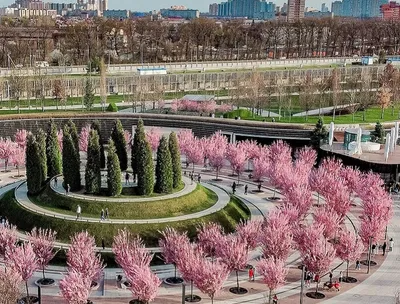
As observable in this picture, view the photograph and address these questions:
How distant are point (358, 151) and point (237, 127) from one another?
13296mm

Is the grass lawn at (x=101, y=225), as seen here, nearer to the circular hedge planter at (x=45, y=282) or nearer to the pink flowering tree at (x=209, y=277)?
the circular hedge planter at (x=45, y=282)

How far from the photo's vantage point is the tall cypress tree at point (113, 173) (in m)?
38.1

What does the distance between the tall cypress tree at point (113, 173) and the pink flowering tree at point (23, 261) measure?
30.9 feet

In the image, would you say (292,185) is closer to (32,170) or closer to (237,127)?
(32,170)

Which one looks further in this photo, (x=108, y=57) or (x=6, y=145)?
(x=108, y=57)

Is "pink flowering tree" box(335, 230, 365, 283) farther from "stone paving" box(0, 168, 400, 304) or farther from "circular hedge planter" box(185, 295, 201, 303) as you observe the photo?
"circular hedge planter" box(185, 295, 201, 303)

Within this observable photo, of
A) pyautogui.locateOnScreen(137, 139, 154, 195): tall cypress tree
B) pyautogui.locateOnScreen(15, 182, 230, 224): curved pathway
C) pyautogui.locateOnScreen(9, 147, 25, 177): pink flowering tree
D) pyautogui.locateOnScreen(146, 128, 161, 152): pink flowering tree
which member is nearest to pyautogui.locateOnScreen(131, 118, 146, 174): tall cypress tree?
pyautogui.locateOnScreen(137, 139, 154, 195): tall cypress tree

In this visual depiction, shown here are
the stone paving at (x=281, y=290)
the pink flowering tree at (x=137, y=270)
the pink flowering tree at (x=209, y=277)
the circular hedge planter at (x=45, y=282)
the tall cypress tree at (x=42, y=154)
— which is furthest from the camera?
the tall cypress tree at (x=42, y=154)

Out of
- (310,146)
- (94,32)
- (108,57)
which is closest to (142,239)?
(310,146)

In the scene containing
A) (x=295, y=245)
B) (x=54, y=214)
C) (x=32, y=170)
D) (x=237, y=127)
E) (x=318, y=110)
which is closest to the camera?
(x=295, y=245)

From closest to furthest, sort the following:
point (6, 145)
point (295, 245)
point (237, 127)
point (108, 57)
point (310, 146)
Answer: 1. point (295, 245)
2. point (6, 145)
3. point (310, 146)
4. point (237, 127)
5. point (108, 57)

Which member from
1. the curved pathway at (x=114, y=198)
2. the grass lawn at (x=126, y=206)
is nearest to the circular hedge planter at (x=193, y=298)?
the grass lawn at (x=126, y=206)

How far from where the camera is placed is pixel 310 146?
58531 mm

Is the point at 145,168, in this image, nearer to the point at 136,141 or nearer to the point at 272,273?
the point at 136,141
